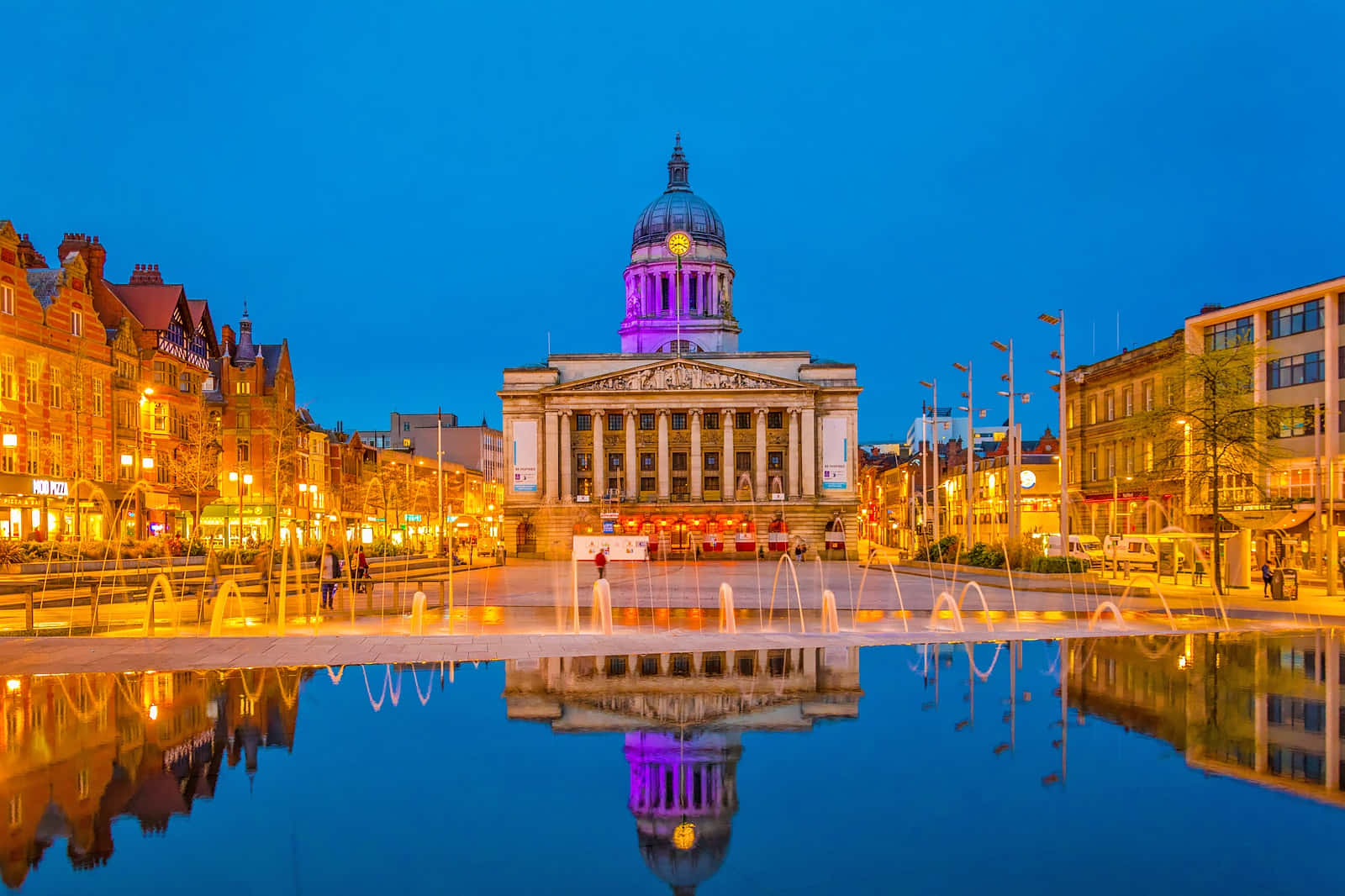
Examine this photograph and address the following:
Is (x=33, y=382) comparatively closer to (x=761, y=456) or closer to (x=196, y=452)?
(x=196, y=452)

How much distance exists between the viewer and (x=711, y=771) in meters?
10.2

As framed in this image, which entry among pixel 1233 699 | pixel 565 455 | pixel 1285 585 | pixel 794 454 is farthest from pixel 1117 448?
pixel 1233 699

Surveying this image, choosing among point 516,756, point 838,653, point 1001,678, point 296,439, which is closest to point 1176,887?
point 516,756

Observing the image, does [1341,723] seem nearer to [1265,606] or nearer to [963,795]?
[963,795]

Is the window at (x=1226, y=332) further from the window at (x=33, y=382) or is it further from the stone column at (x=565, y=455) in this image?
the stone column at (x=565, y=455)

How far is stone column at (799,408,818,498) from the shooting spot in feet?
370

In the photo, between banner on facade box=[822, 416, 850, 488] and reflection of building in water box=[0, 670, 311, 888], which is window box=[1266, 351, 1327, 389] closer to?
reflection of building in water box=[0, 670, 311, 888]

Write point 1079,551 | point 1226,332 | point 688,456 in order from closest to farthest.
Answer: point 1079,551 → point 1226,332 → point 688,456

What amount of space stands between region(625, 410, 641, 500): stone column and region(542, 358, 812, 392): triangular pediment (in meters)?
3.19

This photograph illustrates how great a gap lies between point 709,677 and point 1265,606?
22.3 metres

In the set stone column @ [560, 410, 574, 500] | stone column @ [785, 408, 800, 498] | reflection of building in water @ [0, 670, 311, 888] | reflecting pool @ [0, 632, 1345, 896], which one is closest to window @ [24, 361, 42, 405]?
reflection of building in water @ [0, 670, 311, 888]

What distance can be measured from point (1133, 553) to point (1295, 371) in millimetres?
14409

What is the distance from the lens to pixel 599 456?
113500 millimetres

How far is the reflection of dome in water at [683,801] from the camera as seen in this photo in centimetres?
794
